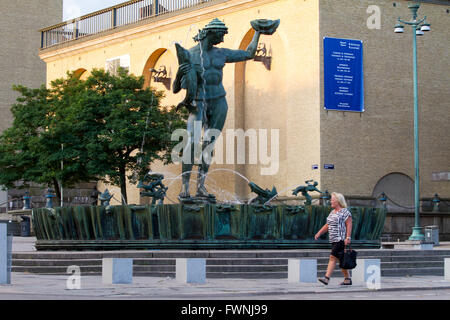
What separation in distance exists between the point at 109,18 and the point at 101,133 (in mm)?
11620

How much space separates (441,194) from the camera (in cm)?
4297

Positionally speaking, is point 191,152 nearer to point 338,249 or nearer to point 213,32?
point 213,32

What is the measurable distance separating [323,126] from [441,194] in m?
6.98

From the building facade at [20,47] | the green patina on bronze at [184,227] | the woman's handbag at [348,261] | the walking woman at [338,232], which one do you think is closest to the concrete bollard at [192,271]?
the walking woman at [338,232]

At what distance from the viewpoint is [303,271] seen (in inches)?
659

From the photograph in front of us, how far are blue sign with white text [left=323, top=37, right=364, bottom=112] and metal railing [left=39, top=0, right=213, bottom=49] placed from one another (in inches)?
335

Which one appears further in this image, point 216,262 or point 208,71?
point 208,71

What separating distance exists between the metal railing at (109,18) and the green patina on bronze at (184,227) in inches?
1056

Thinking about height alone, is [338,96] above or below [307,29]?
below

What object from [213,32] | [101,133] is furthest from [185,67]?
[101,133]

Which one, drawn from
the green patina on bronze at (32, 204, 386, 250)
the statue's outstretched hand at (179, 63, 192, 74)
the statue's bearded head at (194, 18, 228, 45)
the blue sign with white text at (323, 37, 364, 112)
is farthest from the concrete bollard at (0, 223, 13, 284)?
the blue sign with white text at (323, 37, 364, 112)
